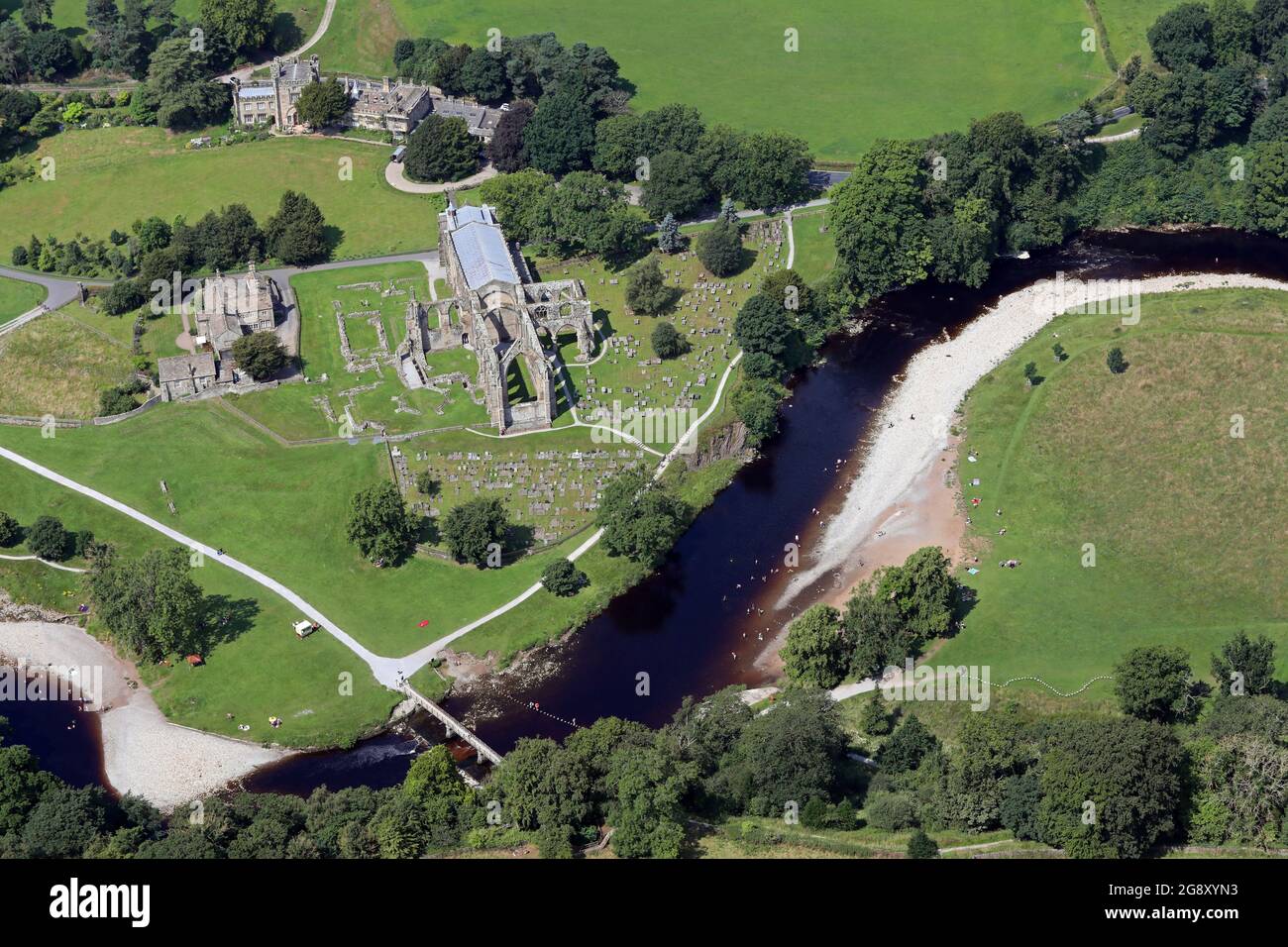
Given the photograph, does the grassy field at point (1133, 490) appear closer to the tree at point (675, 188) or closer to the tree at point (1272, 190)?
the tree at point (1272, 190)

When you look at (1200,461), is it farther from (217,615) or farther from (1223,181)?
(217,615)

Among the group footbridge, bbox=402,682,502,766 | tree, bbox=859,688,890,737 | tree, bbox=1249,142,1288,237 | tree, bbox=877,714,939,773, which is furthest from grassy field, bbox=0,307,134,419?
tree, bbox=1249,142,1288,237

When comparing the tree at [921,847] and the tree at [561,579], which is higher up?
the tree at [561,579]

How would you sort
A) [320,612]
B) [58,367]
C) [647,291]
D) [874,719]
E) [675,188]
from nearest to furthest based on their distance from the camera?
[874,719] < [320,612] < [58,367] < [647,291] < [675,188]

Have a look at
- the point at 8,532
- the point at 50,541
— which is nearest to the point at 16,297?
the point at 8,532

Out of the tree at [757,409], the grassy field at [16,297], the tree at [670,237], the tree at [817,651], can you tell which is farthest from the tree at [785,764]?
the grassy field at [16,297]

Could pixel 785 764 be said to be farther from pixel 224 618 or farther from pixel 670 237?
pixel 670 237

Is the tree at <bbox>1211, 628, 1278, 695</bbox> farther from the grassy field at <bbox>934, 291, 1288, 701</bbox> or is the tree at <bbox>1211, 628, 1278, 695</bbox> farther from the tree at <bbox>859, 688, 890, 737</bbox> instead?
the tree at <bbox>859, 688, 890, 737</bbox>
